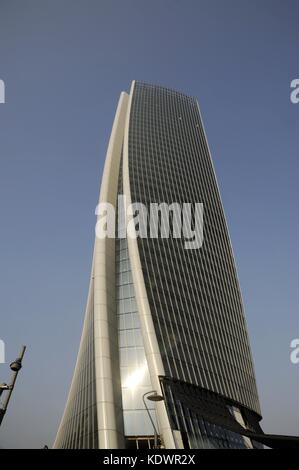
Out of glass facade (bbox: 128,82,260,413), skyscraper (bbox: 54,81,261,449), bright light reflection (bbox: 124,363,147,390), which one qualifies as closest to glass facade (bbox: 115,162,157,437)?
bright light reflection (bbox: 124,363,147,390)

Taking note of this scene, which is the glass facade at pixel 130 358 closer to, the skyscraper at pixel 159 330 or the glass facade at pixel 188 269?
the skyscraper at pixel 159 330

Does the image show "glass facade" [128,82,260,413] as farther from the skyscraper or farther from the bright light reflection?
the bright light reflection

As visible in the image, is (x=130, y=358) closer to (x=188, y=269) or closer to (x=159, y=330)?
(x=159, y=330)

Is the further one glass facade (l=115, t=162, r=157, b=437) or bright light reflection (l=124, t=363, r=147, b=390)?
bright light reflection (l=124, t=363, r=147, b=390)

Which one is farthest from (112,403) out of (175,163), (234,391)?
(175,163)

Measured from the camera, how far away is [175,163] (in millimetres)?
74125

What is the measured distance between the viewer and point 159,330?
41.1 meters

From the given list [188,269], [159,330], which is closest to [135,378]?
[159,330]

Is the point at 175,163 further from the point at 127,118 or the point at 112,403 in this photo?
the point at 112,403

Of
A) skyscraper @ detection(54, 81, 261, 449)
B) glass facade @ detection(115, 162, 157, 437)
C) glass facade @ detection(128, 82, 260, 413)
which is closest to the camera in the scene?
skyscraper @ detection(54, 81, 261, 449)

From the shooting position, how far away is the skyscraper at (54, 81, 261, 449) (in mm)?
36400

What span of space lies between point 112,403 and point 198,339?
17111 mm

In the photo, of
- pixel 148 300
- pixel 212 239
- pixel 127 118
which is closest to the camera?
pixel 148 300

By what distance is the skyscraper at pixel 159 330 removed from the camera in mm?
36400
